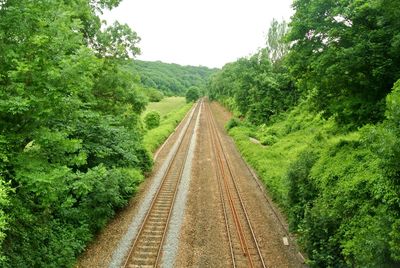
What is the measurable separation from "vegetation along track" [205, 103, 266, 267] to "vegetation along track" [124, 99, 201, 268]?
3.13 meters

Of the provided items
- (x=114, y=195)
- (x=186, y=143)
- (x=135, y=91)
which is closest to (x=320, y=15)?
(x=135, y=91)

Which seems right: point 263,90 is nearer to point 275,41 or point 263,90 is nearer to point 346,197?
point 275,41

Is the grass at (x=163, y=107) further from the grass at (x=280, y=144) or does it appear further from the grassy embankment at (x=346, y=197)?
the grassy embankment at (x=346, y=197)

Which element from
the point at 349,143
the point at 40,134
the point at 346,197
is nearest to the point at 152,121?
the point at 349,143

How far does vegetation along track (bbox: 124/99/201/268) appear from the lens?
15.0 m

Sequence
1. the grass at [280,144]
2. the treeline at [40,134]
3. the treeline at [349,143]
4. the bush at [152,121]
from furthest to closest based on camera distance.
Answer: the bush at [152,121], the grass at [280,144], the treeline at [40,134], the treeline at [349,143]

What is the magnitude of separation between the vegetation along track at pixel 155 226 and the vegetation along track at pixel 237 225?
3.13 m

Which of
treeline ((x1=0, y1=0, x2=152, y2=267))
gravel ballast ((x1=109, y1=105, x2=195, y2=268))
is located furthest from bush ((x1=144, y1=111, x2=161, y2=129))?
treeline ((x1=0, y1=0, x2=152, y2=267))

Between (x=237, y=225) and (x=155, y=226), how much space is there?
13.7 ft

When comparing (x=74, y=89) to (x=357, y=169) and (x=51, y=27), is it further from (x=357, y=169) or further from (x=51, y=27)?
(x=357, y=169)

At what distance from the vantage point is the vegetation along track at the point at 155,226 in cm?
1496

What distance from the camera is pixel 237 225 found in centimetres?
1862

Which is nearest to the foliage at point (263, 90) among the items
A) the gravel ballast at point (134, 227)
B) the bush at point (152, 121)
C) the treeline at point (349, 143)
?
the bush at point (152, 121)

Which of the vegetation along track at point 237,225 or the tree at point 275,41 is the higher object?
the tree at point 275,41
